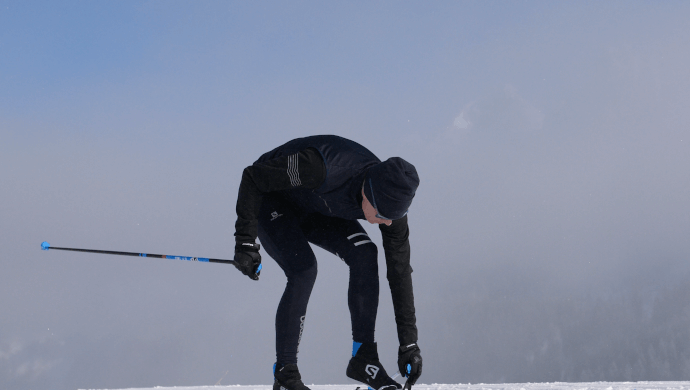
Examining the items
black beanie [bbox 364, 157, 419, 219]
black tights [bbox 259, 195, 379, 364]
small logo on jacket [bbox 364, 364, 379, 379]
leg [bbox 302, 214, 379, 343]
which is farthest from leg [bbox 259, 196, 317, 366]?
black beanie [bbox 364, 157, 419, 219]

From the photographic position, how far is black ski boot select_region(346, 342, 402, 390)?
3.14m

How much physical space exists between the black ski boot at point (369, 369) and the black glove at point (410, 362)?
0.52 feet

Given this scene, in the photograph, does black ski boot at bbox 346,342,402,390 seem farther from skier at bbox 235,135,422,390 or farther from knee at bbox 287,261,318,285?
knee at bbox 287,261,318,285

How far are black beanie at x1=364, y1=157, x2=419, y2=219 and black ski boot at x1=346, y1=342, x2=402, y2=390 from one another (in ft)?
3.01

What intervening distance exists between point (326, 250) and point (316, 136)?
87 centimetres

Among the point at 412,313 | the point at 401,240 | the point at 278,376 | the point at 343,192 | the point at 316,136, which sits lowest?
the point at 278,376

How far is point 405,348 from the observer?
3344 millimetres

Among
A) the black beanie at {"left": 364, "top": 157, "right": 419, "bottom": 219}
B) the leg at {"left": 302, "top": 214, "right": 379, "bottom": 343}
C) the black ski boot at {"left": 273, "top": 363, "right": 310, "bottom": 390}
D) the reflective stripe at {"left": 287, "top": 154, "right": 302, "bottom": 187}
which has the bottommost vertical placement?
the black ski boot at {"left": 273, "top": 363, "right": 310, "bottom": 390}

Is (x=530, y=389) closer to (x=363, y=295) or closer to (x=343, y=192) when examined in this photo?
(x=363, y=295)

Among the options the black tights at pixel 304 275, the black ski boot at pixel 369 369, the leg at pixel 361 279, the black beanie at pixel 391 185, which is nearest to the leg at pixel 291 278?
the black tights at pixel 304 275

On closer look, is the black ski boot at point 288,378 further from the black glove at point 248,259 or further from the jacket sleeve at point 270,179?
the jacket sleeve at point 270,179

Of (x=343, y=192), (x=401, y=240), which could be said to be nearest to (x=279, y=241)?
(x=343, y=192)

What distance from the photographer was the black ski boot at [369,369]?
3.14 m

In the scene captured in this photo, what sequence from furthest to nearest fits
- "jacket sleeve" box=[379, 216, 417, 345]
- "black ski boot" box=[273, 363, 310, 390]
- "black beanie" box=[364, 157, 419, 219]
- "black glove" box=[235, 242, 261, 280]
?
1. "jacket sleeve" box=[379, 216, 417, 345]
2. "black ski boot" box=[273, 363, 310, 390]
3. "black glove" box=[235, 242, 261, 280]
4. "black beanie" box=[364, 157, 419, 219]
